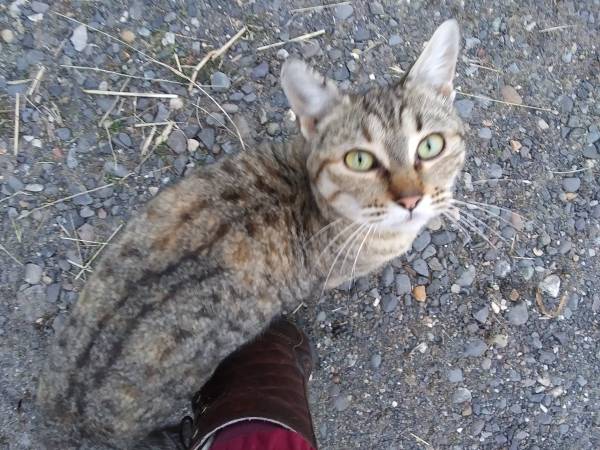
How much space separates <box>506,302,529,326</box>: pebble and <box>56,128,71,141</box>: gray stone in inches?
113

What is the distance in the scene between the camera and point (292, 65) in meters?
2.16

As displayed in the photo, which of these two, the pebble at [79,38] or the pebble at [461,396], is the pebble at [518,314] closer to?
the pebble at [461,396]

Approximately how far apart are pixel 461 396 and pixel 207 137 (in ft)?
7.28

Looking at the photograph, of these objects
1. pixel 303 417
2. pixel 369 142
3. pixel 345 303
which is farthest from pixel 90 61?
pixel 303 417

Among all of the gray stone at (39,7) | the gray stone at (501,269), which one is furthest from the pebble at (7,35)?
the gray stone at (501,269)

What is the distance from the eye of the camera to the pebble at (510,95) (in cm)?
350

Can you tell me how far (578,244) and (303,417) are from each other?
211 cm

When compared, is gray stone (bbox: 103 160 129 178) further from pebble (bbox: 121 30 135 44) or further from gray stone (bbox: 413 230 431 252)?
gray stone (bbox: 413 230 431 252)

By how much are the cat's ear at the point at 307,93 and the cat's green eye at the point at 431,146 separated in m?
0.43

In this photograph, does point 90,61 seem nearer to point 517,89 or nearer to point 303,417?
point 303,417

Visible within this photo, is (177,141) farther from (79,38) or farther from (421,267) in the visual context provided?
(421,267)

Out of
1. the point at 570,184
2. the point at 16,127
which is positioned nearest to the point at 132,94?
the point at 16,127

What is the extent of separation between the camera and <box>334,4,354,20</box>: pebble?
344 centimetres

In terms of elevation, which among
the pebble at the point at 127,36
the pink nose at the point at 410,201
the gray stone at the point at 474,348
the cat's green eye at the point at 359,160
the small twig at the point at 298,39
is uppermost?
the pebble at the point at 127,36
